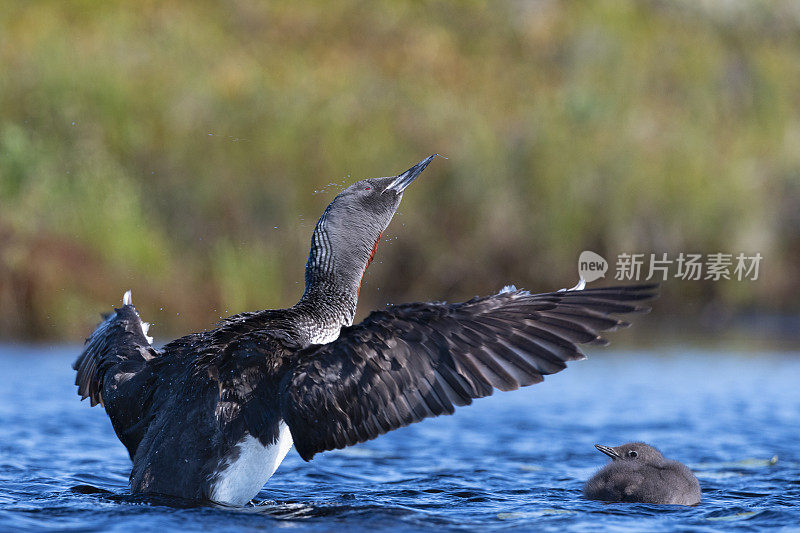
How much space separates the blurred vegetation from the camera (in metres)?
12.2

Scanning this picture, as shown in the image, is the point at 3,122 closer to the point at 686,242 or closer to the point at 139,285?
the point at 139,285

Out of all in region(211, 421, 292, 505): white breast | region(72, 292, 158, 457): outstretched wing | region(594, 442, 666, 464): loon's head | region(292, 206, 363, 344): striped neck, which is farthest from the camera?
region(594, 442, 666, 464): loon's head

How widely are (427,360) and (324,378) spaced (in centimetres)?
48

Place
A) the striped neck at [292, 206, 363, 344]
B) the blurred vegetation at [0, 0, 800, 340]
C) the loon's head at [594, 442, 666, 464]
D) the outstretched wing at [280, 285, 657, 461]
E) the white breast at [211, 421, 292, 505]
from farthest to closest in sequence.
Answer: the blurred vegetation at [0, 0, 800, 340], the loon's head at [594, 442, 666, 464], the striped neck at [292, 206, 363, 344], the white breast at [211, 421, 292, 505], the outstretched wing at [280, 285, 657, 461]

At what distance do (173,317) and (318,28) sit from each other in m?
20.2

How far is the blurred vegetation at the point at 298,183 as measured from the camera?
1222 cm

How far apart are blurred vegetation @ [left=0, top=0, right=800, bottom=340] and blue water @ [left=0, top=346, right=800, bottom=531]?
67.4 inches

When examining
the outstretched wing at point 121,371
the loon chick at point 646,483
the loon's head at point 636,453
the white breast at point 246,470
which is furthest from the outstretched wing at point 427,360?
the loon's head at point 636,453

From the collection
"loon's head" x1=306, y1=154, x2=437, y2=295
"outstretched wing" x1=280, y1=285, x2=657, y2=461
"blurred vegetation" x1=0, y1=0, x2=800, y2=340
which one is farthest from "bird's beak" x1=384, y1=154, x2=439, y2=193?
"blurred vegetation" x1=0, y1=0, x2=800, y2=340

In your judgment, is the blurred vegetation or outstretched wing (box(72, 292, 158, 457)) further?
the blurred vegetation

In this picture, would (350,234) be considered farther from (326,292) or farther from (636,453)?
(636,453)

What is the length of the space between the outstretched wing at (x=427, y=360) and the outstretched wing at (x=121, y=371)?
0.89 m

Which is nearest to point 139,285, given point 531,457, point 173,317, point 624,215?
point 173,317

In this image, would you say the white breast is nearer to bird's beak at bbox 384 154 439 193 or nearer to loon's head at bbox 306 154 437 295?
loon's head at bbox 306 154 437 295
